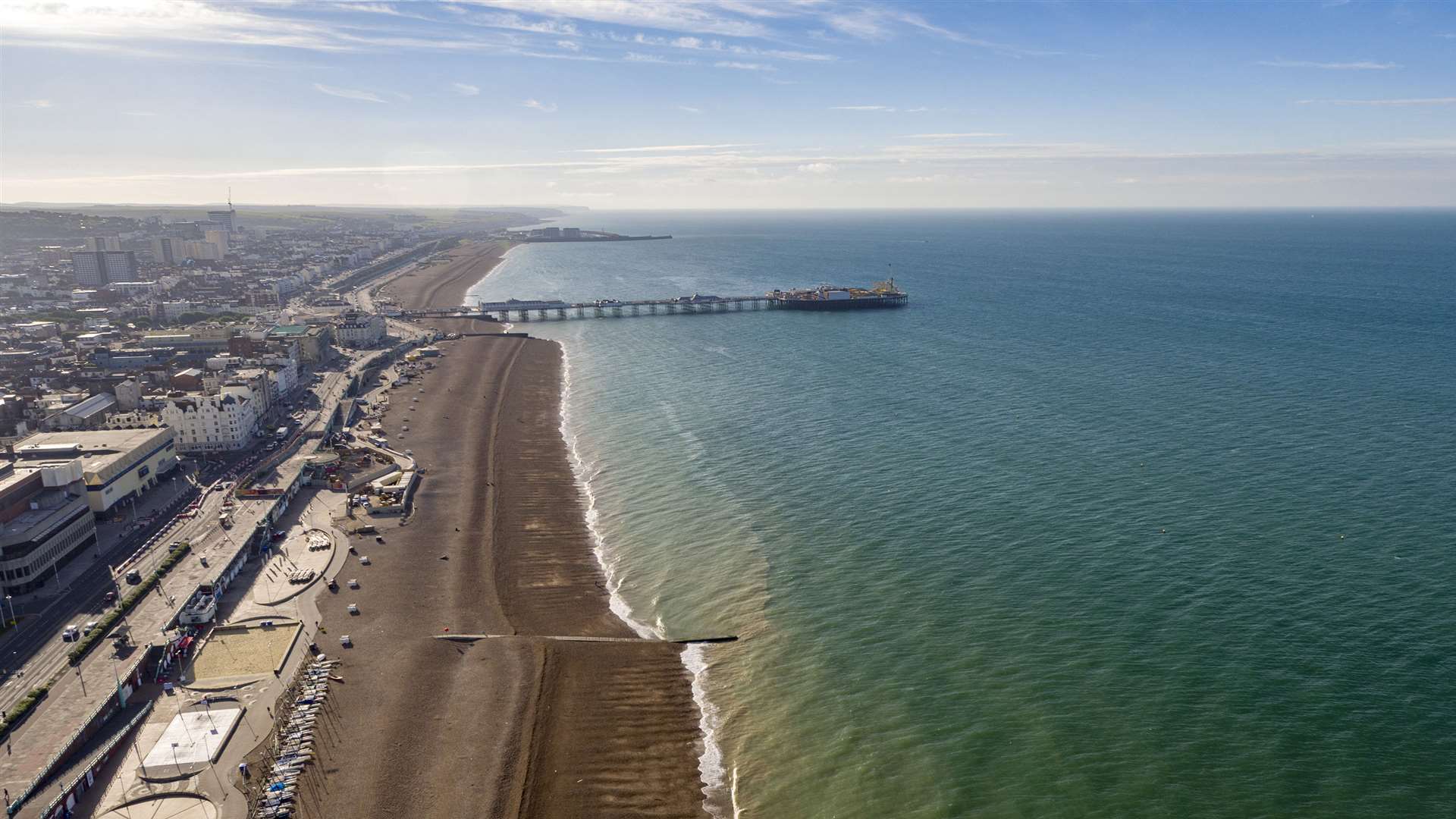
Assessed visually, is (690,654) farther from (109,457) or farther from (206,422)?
(206,422)

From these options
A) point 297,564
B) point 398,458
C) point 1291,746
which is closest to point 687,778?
point 1291,746

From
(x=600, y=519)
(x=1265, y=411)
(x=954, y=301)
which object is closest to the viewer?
(x=600, y=519)

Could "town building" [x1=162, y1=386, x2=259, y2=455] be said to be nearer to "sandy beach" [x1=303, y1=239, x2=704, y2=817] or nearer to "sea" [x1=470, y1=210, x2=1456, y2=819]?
"sandy beach" [x1=303, y1=239, x2=704, y2=817]

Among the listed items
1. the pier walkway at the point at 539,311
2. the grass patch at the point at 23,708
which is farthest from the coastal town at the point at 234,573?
the pier walkway at the point at 539,311

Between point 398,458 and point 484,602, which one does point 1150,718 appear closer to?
point 484,602

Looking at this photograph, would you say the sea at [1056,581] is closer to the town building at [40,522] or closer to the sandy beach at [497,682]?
the sandy beach at [497,682]

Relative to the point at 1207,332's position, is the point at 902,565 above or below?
below

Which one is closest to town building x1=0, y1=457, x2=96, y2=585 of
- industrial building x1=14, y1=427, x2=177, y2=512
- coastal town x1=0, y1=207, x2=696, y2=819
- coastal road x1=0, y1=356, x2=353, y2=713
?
coastal town x1=0, y1=207, x2=696, y2=819
